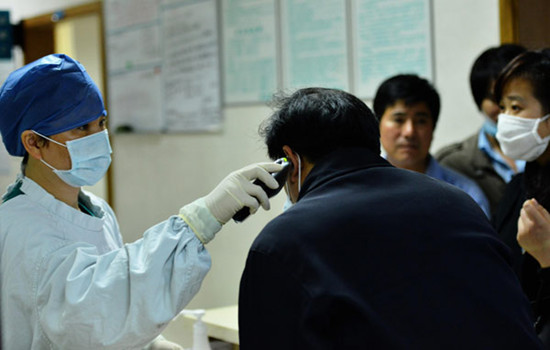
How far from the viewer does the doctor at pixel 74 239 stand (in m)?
1.35

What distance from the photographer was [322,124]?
4.24ft

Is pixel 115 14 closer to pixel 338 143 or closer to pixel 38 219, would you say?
pixel 38 219

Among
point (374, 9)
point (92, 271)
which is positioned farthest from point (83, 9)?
point (92, 271)

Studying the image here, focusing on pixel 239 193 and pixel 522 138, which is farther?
pixel 522 138

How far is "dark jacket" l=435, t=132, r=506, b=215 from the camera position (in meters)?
2.62

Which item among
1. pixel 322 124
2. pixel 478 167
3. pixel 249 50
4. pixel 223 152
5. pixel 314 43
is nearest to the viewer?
pixel 322 124

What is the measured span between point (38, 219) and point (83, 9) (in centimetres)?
336

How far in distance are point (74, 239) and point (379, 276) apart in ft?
2.56

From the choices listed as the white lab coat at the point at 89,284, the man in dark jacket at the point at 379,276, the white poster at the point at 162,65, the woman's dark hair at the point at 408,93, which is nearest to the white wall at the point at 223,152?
the white poster at the point at 162,65

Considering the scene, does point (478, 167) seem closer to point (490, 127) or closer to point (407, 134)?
point (490, 127)

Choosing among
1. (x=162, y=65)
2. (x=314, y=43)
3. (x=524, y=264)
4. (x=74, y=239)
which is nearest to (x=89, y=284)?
(x=74, y=239)

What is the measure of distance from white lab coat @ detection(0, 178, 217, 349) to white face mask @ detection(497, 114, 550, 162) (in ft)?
3.71

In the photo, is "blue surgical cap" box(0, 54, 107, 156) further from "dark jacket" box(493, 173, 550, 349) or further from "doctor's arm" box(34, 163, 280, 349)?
"dark jacket" box(493, 173, 550, 349)

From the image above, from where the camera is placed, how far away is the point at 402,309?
3.53ft
